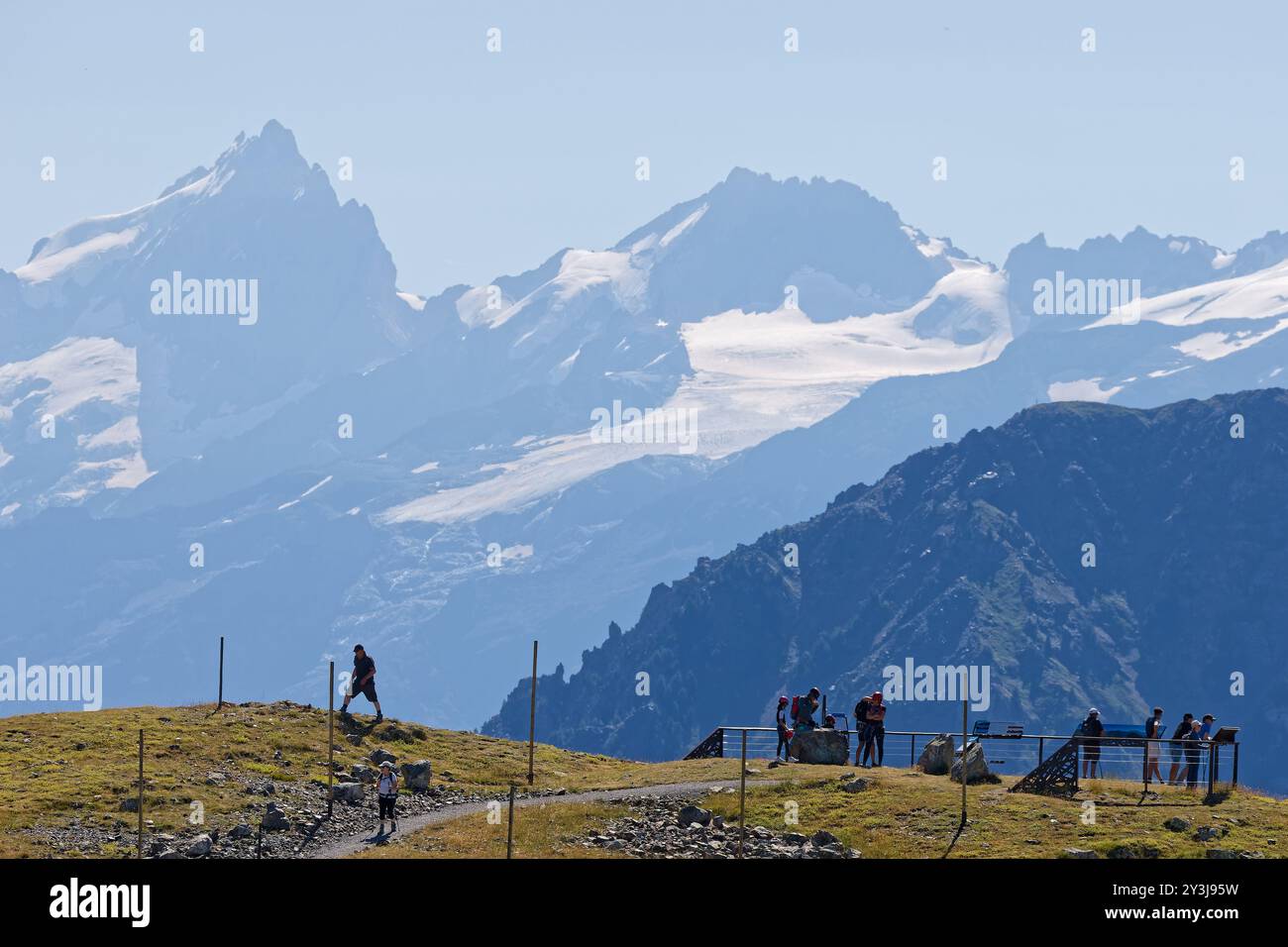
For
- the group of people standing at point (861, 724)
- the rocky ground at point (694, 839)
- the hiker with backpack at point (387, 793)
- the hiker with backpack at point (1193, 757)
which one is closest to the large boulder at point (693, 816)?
the rocky ground at point (694, 839)

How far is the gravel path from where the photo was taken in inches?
2472

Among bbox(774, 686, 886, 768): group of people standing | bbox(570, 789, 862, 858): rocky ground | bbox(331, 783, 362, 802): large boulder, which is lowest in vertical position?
bbox(570, 789, 862, 858): rocky ground

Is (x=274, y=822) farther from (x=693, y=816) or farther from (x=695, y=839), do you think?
(x=693, y=816)

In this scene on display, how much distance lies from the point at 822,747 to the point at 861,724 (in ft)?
8.85

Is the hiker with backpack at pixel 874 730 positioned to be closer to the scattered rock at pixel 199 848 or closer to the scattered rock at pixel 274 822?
the scattered rock at pixel 274 822

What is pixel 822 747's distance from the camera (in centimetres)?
8269

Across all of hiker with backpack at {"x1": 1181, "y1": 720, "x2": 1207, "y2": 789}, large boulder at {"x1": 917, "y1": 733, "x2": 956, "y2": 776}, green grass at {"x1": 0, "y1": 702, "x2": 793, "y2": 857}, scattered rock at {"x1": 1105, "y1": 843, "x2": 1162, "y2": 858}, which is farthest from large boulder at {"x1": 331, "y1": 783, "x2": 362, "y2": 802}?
hiker with backpack at {"x1": 1181, "y1": 720, "x2": 1207, "y2": 789}

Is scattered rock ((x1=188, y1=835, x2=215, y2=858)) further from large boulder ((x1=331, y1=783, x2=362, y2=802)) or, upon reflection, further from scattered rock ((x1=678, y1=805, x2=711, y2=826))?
scattered rock ((x1=678, y1=805, x2=711, y2=826))

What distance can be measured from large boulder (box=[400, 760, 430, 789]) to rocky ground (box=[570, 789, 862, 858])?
860cm
